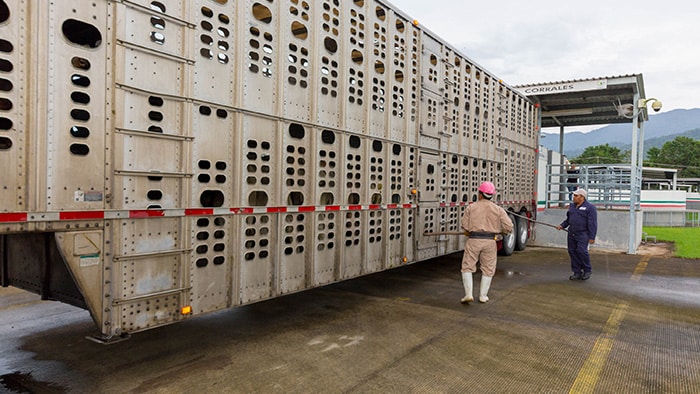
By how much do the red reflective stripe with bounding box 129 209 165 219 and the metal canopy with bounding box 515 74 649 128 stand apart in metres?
11.6

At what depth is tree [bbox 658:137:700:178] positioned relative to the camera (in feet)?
183

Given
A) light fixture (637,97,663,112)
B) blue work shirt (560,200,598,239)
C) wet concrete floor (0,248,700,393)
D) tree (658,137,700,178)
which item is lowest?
wet concrete floor (0,248,700,393)

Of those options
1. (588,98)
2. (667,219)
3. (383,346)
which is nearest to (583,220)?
(383,346)

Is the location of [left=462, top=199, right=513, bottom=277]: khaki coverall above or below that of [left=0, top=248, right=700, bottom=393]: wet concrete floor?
above

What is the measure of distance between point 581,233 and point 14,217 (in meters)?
A: 8.87

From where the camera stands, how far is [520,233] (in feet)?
39.2

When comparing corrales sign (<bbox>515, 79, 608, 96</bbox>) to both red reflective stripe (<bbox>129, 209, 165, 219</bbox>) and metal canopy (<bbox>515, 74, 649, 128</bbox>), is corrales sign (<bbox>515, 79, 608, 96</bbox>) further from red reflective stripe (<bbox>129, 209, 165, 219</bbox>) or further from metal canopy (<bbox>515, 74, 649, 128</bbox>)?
red reflective stripe (<bbox>129, 209, 165, 219</bbox>)

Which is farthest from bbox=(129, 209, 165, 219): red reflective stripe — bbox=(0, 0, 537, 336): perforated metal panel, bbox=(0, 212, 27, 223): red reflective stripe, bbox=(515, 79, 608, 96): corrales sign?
bbox=(515, 79, 608, 96): corrales sign

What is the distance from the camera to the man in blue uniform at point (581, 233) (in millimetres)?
8172

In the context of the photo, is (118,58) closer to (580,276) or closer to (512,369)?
(512,369)

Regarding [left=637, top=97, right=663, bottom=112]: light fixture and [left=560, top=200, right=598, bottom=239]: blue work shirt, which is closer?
[left=560, top=200, right=598, bottom=239]: blue work shirt

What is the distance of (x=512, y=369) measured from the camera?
3965 mm

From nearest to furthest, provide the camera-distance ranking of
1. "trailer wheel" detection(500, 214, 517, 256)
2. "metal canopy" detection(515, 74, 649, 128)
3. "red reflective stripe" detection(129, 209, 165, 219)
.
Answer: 1. "red reflective stripe" detection(129, 209, 165, 219)
2. "trailer wheel" detection(500, 214, 517, 256)
3. "metal canopy" detection(515, 74, 649, 128)

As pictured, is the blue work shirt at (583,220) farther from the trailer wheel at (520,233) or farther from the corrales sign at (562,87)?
the corrales sign at (562,87)
